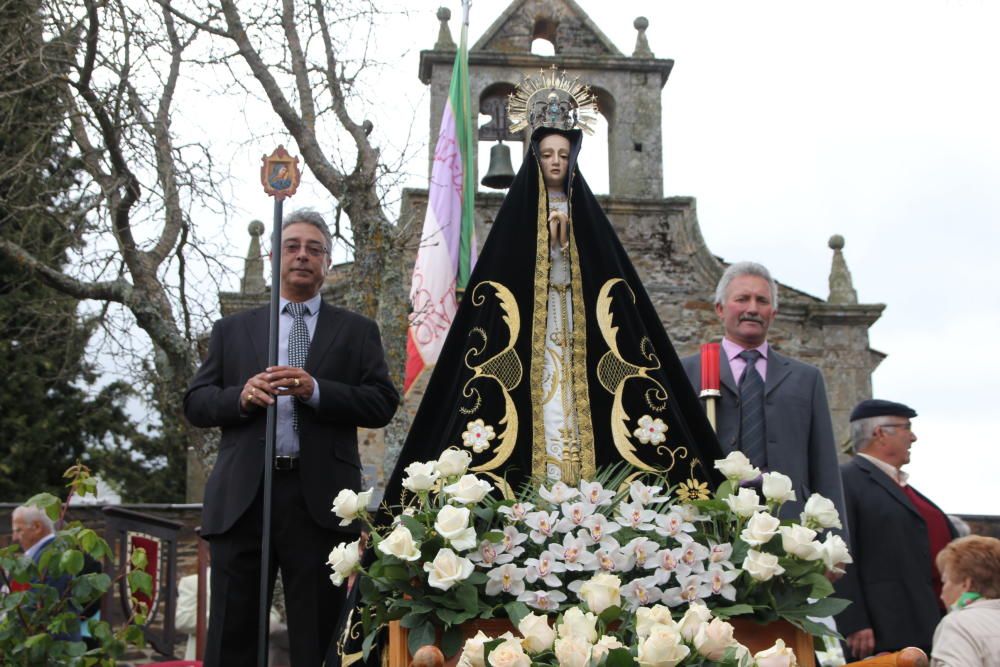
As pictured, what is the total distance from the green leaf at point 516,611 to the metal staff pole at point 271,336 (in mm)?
1058

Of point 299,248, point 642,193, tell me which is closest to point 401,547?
point 299,248

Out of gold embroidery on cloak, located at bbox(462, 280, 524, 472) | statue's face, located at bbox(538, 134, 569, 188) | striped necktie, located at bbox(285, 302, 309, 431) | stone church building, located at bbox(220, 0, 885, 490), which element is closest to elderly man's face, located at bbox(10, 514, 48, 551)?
striped necktie, located at bbox(285, 302, 309, 431)

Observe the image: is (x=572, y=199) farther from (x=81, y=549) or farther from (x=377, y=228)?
(x=377, y=228)

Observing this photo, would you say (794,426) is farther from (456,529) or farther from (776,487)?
(456,529)

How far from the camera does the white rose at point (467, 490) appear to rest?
11.5 ft

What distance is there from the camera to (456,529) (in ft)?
11.2

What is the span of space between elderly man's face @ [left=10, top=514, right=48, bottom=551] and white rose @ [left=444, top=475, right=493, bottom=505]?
4.33m

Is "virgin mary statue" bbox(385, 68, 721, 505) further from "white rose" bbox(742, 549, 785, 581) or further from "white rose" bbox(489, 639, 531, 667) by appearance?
"white rose" bbox(489, 639, 531, 667)

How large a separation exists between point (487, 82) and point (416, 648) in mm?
12907

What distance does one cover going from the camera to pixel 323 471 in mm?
4270

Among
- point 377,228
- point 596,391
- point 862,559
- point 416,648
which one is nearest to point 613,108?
point 377,228

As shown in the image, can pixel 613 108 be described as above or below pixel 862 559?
above

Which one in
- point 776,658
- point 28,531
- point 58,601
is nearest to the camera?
point 776,658

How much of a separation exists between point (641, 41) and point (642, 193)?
2.03 m
